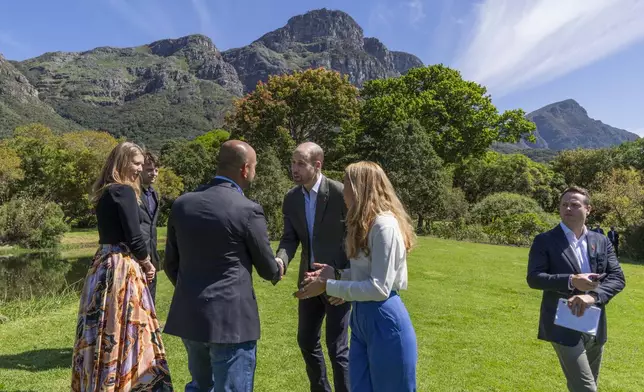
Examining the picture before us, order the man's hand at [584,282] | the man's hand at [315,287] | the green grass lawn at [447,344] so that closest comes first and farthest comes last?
1. the man's hand at [315,287]
2. the man's hand at [584,282]
3. the green grass lawn at [447,344]

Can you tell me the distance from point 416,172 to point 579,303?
2315 centimetres

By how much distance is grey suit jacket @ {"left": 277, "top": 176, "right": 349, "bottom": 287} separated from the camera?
153 inches

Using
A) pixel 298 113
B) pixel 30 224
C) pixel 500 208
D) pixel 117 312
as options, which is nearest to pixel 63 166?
pixel 30 224

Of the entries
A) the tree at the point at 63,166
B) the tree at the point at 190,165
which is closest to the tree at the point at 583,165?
the tree at the point at 190,165

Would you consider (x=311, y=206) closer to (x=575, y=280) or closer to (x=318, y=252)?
(x=318, y=252)

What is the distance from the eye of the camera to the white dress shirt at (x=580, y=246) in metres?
3.53

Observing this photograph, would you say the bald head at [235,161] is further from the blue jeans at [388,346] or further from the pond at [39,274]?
the pond at [39,274]

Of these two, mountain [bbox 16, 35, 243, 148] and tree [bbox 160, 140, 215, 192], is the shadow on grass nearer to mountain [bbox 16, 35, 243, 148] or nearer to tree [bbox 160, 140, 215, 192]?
tree [bbox 160, 140, 215, 192]

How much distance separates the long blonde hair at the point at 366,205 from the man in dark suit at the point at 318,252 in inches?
41.5

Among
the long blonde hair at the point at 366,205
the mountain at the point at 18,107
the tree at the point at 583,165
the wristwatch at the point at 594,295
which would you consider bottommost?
the wristwatch at the point at 594,295

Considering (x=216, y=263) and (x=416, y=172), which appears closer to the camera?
(x=216, y=263)

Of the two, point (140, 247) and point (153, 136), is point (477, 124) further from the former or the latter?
point (153, 136)

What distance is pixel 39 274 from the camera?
56.0 ft

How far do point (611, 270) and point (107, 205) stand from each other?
4.25m
